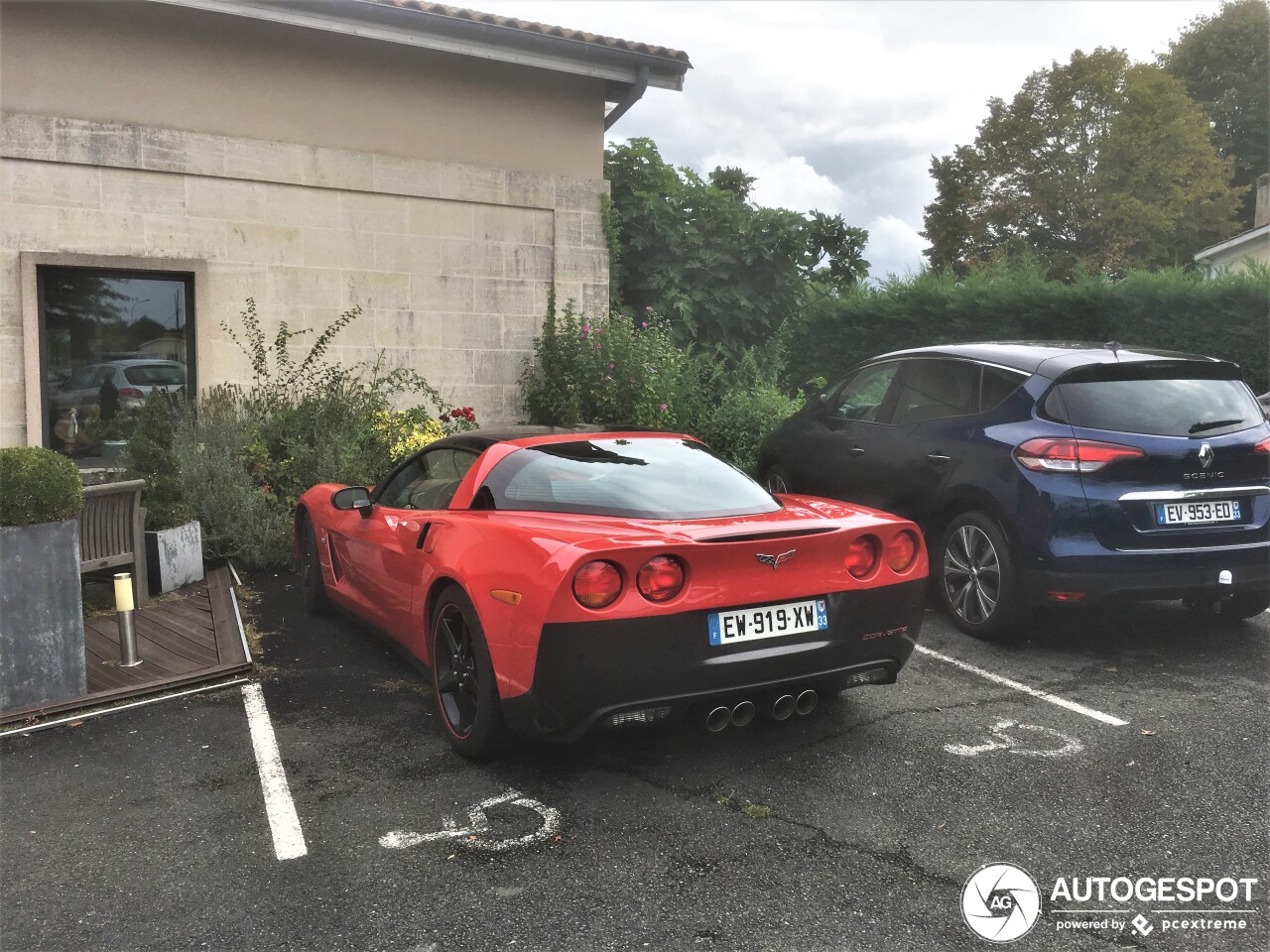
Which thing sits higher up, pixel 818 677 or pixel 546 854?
pixel 818 677

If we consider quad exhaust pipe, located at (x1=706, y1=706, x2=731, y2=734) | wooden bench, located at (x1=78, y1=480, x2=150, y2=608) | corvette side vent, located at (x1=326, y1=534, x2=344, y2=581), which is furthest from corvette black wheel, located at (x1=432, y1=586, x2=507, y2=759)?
wooden bench, located at (x1=78, y1=480, x2=150, y2=608)

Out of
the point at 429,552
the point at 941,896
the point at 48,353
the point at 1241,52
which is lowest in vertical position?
the point at 941,896

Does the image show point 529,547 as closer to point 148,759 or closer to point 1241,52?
point 148,759

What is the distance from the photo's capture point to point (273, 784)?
12.3 feet

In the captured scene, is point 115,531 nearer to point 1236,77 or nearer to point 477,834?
point 477,834

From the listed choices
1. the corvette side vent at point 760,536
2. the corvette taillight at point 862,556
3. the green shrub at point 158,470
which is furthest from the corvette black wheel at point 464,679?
the green shrub at point 158,470

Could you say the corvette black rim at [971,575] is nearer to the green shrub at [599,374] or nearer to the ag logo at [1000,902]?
the ag logo at [1000,902]

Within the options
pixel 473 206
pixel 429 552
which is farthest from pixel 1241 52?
pixel 429 552

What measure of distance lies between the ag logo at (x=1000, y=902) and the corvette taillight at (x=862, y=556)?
1.21 m

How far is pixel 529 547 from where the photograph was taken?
357 centimetres

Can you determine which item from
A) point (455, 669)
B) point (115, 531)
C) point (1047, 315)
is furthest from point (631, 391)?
point (1047, 315)

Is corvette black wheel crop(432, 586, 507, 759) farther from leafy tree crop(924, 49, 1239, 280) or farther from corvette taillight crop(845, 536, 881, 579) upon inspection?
leafy tree crop(924, 49, 1239, 280)

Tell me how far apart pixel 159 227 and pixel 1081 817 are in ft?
30.6

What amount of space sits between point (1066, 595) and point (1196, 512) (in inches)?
31.0
